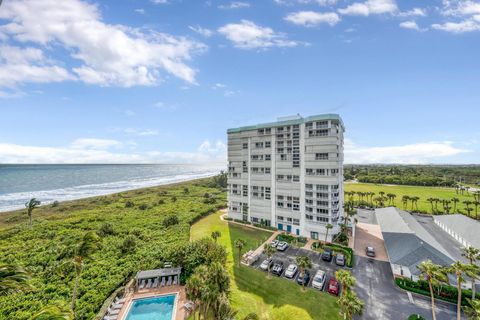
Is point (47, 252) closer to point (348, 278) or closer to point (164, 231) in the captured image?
point (164, 231)

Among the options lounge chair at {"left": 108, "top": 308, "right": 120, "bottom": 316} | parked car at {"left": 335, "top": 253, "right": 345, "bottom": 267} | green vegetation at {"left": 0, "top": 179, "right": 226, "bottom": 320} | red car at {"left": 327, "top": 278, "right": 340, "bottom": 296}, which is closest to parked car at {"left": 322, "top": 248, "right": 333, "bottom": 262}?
parked car at {"left": 335, "top": 253, "right": 345, "bottom": 267}

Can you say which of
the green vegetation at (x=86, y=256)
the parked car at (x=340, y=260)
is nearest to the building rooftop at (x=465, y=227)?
the parked car at (x=340, y=260)

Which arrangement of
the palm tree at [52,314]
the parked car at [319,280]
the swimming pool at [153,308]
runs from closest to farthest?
the palm tree at [52,314]
the swimming pool at [153,308]
the parked car at [319,280]

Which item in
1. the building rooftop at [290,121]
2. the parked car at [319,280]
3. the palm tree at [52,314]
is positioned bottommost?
the parked car at [319,280]

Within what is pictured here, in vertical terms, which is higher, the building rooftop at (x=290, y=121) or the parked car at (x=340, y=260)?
the building rooftop at (x=290, y=121)

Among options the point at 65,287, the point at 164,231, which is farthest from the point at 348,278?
the point at 164,231

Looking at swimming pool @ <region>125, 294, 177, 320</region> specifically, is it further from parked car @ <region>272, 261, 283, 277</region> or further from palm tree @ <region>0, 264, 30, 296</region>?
palm tree @ <region>0, 264, 30, 296</region>

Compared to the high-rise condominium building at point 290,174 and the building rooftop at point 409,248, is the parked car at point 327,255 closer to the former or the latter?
the high-rise condominium building at point 290,174
